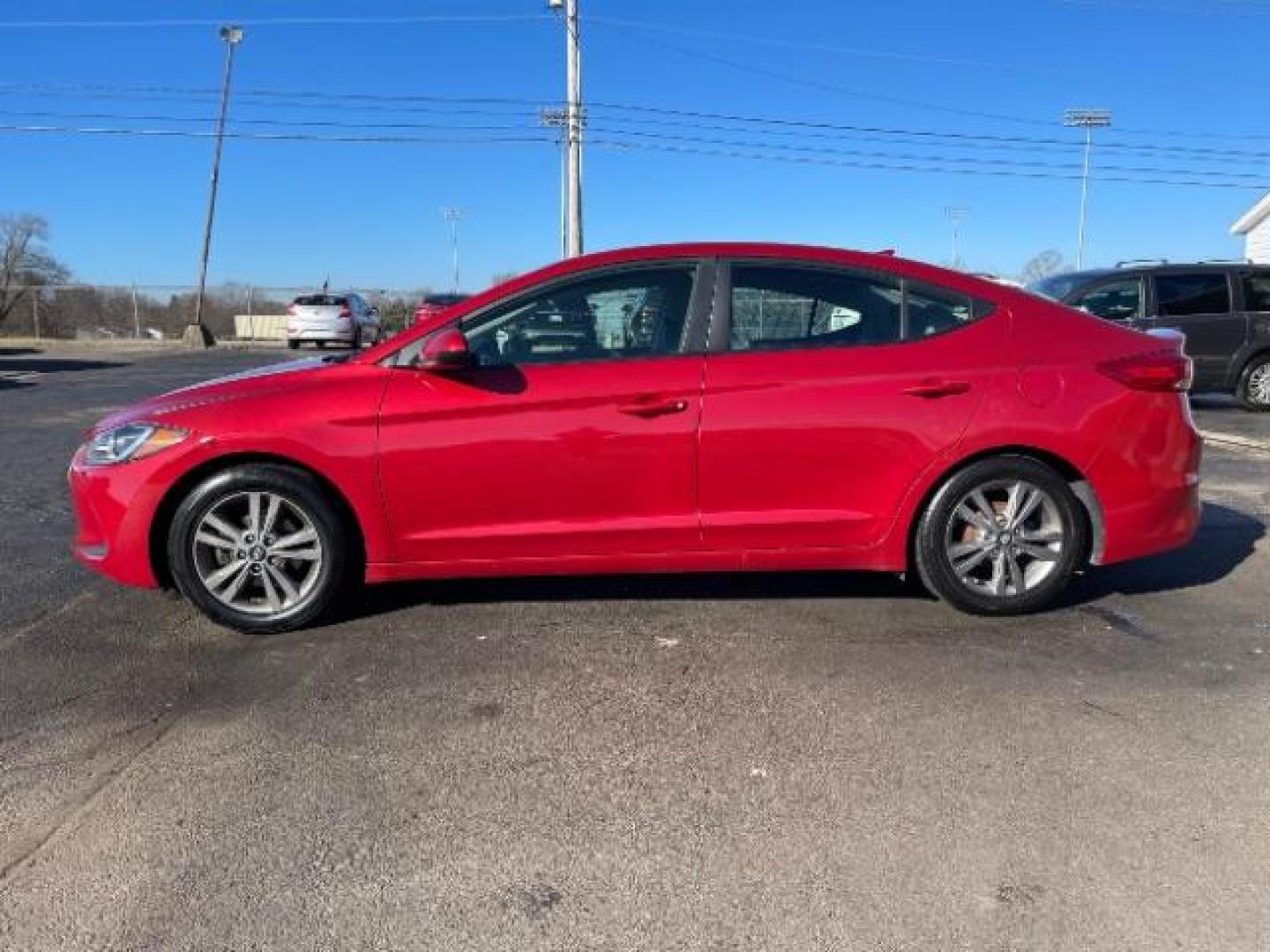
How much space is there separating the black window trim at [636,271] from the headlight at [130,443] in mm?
938

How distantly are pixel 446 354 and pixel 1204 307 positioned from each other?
10647 millimetres

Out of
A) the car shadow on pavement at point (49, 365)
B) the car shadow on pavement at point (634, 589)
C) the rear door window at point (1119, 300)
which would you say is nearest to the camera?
the car shadow on pavement at point (634, 589)

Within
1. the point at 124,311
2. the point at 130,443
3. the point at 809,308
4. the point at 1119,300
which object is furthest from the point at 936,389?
the point at 124,311

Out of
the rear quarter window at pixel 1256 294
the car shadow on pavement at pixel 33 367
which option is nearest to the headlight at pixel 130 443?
the rear quarter window at pixel 1256 294

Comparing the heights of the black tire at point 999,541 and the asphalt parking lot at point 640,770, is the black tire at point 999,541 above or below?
above

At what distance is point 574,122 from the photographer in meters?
29.9

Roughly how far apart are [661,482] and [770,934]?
2.19m

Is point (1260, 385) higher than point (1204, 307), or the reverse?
point (1204, 307)

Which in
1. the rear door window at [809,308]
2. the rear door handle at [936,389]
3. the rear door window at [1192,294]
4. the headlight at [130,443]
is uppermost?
the rear door window at [1192,294]

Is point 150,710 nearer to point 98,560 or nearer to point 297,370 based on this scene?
point 98,560

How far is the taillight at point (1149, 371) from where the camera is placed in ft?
14.7

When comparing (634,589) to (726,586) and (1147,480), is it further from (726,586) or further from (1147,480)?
(1147,480)

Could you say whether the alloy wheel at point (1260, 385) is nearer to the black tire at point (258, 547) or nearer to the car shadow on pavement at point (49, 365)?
the black tire at point (258, 547)

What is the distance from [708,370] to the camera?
434cm
